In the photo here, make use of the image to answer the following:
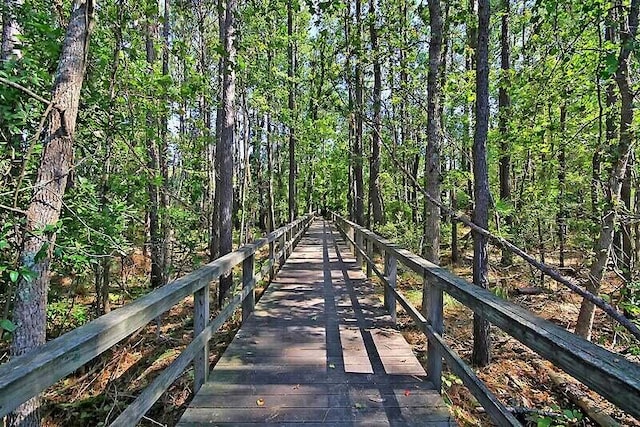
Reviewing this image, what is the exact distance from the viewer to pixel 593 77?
8.12m

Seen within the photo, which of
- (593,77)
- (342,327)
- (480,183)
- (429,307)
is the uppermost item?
(593,77)

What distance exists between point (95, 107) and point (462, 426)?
563 centimetres

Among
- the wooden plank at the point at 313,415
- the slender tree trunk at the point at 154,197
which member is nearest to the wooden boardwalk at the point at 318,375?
the wooden plank at the point at 313,415

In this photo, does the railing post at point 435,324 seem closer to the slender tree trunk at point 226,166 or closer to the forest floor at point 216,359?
the forest floor at point 216,359

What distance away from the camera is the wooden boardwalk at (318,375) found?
2.84m

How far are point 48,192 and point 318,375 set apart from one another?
2714 millimetres

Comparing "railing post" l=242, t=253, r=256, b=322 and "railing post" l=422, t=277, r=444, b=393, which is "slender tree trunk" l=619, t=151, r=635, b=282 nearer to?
"railing post" l=422, t=277, r=444, b=393

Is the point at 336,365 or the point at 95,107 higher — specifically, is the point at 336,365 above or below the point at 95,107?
below

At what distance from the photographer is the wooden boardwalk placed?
2840 mm

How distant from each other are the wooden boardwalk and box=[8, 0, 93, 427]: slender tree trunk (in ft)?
4.87

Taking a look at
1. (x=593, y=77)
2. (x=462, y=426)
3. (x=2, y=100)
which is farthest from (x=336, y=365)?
(x=593, y=77)

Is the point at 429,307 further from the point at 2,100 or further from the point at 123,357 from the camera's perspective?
the point at 123,357

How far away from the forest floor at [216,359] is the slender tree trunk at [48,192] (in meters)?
1.17

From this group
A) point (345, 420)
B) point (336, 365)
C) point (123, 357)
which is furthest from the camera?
point (123, 357)
